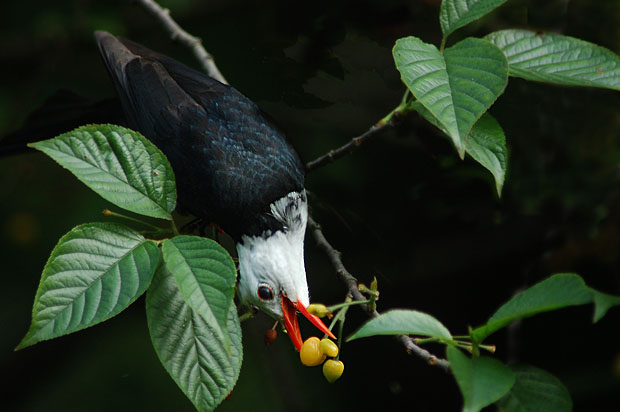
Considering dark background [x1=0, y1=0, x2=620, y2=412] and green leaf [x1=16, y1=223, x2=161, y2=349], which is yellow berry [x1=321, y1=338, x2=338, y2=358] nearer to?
dark background [x1=0, y1=0, x2=620, y2=412]

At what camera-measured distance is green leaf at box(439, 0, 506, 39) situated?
1.51 metres

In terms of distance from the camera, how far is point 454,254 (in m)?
2.43

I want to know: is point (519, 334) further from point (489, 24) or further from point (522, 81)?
point (489, 24)

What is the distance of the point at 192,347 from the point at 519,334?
60.0 inches

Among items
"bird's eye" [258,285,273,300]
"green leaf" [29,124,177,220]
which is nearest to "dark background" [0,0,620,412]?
"bird's eye" [258,285,273,300]

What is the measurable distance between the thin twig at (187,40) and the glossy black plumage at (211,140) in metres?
0.12

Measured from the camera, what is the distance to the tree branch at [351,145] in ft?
5.46

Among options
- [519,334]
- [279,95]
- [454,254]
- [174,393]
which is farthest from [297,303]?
[174,393]

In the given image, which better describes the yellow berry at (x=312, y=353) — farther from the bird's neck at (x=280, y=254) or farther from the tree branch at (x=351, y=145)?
the tree branch at (x=351, y=145)

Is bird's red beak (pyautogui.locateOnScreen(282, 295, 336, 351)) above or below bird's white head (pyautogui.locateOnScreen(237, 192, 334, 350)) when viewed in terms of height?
below

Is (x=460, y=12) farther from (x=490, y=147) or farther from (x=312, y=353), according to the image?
(x=312, y=353)

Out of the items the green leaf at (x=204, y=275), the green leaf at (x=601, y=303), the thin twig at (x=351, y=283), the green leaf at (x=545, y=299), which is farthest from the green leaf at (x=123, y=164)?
the green leaf at (x=601, y=303)

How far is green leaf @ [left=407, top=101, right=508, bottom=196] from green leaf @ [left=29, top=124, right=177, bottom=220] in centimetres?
63

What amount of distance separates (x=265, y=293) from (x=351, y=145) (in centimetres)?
47
